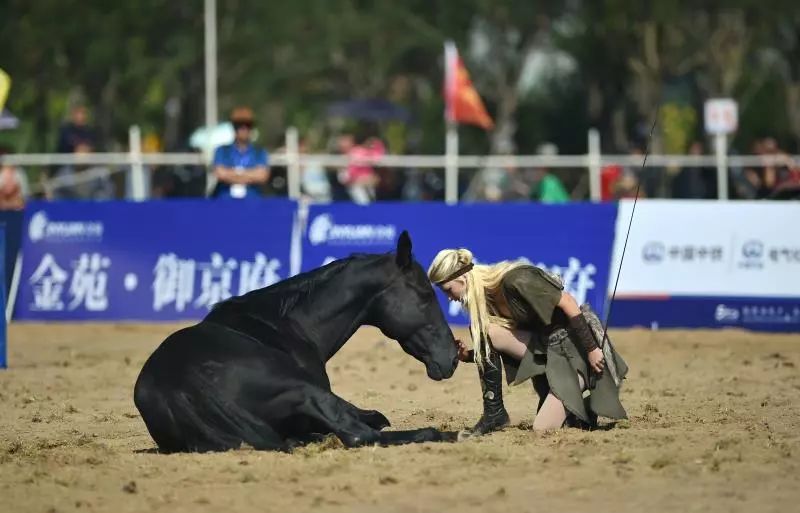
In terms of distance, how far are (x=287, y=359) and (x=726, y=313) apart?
834cm

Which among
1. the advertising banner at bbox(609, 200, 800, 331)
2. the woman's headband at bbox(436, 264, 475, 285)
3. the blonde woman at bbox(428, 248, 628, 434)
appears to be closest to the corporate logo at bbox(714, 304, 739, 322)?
the advertising banner at bbox(609, 200, 800, 331)

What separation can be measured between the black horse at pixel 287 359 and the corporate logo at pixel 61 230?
8880mm

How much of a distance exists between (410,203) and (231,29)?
2759cm

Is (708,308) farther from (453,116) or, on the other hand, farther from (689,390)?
(453,116)

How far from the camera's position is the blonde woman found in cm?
837

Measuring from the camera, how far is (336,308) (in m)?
8.27

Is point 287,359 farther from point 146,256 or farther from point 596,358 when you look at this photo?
point 146,256

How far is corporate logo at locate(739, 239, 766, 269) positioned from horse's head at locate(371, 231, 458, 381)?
7599 millimetres

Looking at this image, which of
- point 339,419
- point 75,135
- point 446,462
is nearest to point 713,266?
point 339,419

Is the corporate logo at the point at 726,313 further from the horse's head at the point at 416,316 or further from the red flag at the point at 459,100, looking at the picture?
the red flag at the point at 459,100

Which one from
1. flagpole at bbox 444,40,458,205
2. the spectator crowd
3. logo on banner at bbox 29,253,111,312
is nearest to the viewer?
logo on banner at bbox 29,253,111,312

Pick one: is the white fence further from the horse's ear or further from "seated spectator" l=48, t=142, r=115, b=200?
the horse's ear

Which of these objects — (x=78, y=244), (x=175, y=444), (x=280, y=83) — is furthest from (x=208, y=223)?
(x=280, y=83)

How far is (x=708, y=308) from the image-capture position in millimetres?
15359
